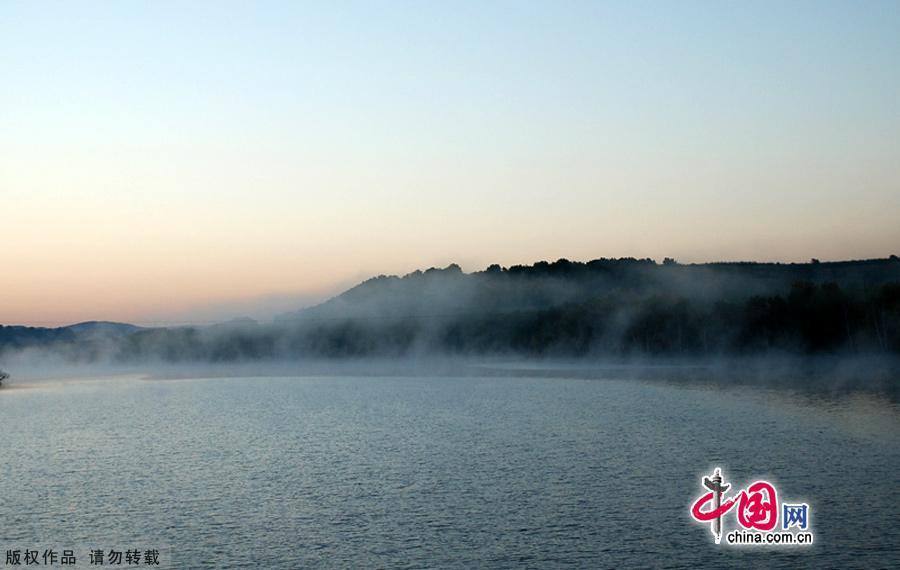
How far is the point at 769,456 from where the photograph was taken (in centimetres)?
5581

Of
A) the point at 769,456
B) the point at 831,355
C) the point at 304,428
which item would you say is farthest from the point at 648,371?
the point at 769,456

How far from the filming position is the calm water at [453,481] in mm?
35344

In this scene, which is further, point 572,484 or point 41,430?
point 41,430

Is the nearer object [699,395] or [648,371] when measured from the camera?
[699,395]

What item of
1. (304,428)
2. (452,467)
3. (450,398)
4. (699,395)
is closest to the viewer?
(452,467)

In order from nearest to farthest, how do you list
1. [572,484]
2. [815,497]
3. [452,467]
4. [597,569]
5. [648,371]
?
[597,569], [815,497], [572,484], [452,467], [648,371]

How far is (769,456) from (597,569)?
28766mm

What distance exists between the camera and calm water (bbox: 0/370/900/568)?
116 feet

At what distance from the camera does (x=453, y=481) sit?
164ft

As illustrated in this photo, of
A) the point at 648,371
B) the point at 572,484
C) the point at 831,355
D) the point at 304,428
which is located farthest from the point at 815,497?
the point at 831,355

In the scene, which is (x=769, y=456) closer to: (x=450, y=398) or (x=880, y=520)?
(x=880, y=520)

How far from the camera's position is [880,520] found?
37375 millimetres

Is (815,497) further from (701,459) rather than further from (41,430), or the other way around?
(41,430)

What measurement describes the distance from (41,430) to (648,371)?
116 meters
